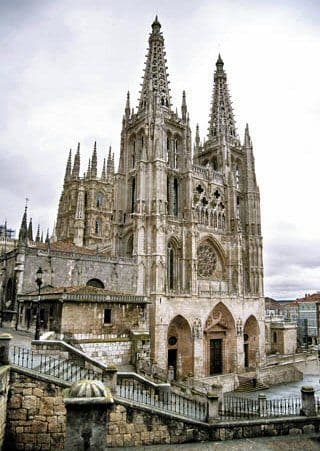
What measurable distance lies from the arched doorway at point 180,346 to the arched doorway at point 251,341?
8958mm

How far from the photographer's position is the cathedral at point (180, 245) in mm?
28391

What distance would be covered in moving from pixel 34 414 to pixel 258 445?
663 centimetres

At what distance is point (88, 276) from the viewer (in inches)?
1078

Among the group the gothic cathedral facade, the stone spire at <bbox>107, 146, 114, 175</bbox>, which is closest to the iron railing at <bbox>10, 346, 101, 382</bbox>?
the gothic cathedral facade

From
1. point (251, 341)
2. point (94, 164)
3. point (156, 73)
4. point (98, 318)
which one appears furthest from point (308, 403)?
point (94, 164)

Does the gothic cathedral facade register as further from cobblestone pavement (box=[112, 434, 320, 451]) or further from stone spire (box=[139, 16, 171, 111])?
cobblestone pavement (box=[112, 434, 320, 451])

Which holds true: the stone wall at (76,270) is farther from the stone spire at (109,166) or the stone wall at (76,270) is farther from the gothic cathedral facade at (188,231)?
the stone spire at (109,166)

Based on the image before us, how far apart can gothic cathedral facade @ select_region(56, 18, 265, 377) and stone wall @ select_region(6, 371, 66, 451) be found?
18623 millimetres

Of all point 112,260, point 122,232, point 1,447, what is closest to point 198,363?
point 112,260

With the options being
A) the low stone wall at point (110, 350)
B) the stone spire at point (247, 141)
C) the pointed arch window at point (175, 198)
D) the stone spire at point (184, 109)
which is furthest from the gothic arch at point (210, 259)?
the low stone wall at point (110, 350)

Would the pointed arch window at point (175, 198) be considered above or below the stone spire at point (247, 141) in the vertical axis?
below

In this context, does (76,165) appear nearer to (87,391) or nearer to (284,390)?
(284,390)

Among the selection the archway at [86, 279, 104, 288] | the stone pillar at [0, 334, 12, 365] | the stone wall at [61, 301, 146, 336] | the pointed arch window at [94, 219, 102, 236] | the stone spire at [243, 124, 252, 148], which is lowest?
the stone pillar at [0, 334, 12, 365]

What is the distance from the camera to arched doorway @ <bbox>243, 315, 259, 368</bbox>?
36.3 m
